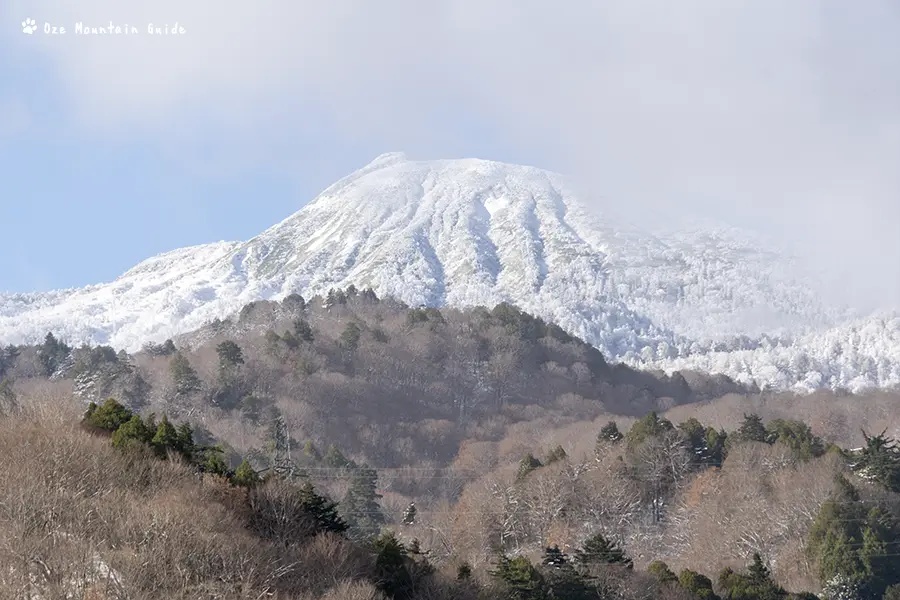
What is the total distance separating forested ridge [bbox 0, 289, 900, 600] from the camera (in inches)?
682

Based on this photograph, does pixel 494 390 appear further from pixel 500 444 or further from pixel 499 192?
pixel 499 192

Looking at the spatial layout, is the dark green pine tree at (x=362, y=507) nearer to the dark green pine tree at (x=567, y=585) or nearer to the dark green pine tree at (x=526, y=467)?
the dark green pine tree at (x=526, y=467)

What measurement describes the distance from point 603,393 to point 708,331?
47.2 m

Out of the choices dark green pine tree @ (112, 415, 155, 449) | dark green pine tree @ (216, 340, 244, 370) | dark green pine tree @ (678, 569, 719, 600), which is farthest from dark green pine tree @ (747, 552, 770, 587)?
dark green pine tree @ (216, 340, 244, 370)

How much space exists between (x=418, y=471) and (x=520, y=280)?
73476 mm

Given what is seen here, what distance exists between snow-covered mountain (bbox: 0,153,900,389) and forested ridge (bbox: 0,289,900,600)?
27.3m

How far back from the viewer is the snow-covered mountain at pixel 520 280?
381 ft

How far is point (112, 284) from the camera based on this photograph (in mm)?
149750

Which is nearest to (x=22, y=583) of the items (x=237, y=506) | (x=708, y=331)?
(x=237, y=506)

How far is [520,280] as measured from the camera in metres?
133

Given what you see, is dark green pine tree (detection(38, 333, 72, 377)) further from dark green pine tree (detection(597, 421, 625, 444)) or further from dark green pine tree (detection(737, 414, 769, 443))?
dark green pine tree (detection(737, 414, 769, 443))

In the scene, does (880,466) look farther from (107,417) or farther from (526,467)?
(107,417)

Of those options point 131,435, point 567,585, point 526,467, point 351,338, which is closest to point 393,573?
point 567,585

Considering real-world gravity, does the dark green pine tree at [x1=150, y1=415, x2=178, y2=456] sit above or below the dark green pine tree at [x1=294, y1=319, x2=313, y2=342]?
below
